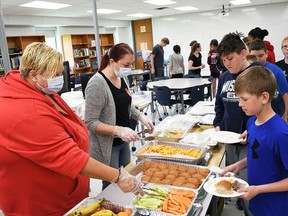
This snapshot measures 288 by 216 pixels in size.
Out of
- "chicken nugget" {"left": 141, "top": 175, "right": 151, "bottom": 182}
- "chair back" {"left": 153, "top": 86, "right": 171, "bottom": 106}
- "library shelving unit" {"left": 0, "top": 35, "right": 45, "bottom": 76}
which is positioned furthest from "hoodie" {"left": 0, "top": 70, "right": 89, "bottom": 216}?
"library shelving unit" {"left": 0, "top": 35, "right": 45, "bottom": 76}

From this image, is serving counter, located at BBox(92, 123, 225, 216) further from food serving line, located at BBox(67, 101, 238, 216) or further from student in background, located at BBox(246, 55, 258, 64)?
student in background, located at BBox(246, 55, 258, 64)

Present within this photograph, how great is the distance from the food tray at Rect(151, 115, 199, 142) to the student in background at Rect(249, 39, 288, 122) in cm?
67

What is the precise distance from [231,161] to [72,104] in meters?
1.87

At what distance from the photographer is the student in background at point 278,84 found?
1901 millimetres

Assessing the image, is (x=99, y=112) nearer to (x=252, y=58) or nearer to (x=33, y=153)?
(x=33, y=153)

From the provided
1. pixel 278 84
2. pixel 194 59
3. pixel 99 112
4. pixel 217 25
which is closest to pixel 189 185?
pixel 99 112

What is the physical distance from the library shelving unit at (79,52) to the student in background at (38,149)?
808cm

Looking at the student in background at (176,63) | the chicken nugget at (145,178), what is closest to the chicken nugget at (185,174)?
the chicken nugget at (145,178)

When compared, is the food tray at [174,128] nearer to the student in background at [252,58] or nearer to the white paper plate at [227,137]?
the white paper plate at [227,137]

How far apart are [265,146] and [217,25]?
9697mm

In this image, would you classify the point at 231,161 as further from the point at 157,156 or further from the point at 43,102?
the point at 43,102

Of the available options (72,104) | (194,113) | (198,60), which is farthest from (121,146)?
(198,60)

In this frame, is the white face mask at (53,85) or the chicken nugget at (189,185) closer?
the white face mask at (53,85)

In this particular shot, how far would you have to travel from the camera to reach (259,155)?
1223mm
